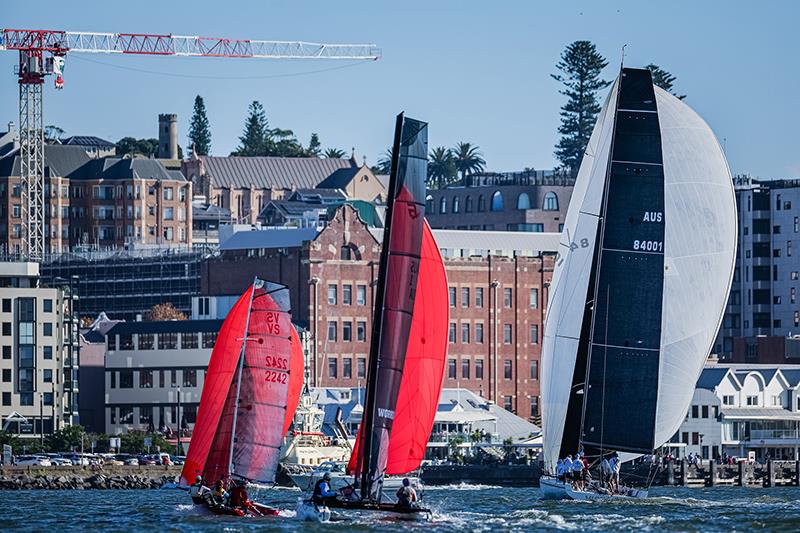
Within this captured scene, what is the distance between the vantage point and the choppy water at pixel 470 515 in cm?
6250

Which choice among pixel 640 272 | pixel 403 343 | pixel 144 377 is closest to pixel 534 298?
pixel 144 377

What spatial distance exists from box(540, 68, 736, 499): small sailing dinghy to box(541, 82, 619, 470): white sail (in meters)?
0.05

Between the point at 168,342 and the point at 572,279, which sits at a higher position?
the point at 572,279

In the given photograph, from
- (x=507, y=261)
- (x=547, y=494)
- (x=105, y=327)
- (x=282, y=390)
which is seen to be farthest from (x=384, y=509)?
(x=105, y=327)

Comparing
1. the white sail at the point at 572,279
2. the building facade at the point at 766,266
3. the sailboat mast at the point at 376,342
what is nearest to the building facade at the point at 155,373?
the building facade at the point at 766,266

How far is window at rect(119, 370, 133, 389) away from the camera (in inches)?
5586

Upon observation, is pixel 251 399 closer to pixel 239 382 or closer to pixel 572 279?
pixel 239 382

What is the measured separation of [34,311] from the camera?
13450 cm

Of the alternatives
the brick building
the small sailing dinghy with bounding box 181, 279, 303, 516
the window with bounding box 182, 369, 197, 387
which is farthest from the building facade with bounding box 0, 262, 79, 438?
the small sailing dinghy with bounding box 181, 279, 303, 516

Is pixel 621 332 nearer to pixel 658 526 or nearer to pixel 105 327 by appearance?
pixel 658 526

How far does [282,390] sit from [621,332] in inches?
484

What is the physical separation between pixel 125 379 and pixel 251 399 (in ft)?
253

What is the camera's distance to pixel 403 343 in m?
58.8

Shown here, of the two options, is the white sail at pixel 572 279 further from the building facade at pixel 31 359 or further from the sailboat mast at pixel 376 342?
the building facade at pixel 31 359
